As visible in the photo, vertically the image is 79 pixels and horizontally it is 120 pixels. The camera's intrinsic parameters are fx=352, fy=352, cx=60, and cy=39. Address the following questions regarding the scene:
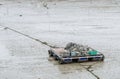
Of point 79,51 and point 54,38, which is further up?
point 79,51

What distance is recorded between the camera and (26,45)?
13711 millimetres

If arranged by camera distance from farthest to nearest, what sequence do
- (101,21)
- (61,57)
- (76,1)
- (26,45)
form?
(76,1)
(101,21)
(26,45)
(61,57)

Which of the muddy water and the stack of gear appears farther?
the stack of gear

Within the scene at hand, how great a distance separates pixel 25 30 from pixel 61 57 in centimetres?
627

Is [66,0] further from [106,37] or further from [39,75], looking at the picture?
[39,75]

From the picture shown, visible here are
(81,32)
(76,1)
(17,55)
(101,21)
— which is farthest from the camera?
(76,1)

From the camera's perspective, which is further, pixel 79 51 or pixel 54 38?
pixel 54 38

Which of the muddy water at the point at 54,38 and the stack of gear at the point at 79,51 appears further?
the stack of gear at the point at 79,51

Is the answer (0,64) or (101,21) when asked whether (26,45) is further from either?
(101,21)

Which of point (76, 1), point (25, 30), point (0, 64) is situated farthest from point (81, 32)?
point (76, 1)

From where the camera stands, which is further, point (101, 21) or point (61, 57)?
point (101, 21)

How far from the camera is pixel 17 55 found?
12.2 meters

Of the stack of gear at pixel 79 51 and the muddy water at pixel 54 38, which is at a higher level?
the stack of gear at pixel 79 51

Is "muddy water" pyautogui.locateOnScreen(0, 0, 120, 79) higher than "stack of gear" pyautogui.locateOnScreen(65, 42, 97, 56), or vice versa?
"stack of gear" pyautogui.locateOnScreen(65, 42, 97, 56)
